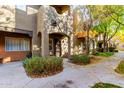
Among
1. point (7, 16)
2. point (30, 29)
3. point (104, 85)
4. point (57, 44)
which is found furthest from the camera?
point (57, 44)

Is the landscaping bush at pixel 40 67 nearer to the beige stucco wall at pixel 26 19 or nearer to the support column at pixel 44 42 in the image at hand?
the support column at pixel 44 42

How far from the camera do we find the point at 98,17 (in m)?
14.0

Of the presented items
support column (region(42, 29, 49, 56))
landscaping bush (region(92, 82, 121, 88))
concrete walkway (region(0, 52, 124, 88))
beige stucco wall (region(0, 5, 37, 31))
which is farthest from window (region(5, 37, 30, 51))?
landscaping bush (region(92, 82, 121, 88))

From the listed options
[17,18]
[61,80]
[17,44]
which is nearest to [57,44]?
[17,44]

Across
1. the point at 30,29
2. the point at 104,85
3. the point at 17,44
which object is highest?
the point at 30,29

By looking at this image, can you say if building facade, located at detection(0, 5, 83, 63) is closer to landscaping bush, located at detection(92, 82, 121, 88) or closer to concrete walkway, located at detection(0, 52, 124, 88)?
concrete walkway, located at detection(0, 52, 124, 88)

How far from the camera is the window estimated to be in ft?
43.6

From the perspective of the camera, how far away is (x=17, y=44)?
13859 mm

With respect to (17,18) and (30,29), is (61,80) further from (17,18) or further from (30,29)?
(30,29)

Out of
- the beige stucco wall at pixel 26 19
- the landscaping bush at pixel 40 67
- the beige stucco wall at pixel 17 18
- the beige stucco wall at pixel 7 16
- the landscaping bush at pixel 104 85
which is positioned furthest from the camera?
the beige stucco wall at pixel 26 19

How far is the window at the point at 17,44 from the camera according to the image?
43.6ft

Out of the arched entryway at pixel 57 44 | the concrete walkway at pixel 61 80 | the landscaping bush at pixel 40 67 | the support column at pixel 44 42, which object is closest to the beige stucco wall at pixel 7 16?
the support column at pixel 44 42
